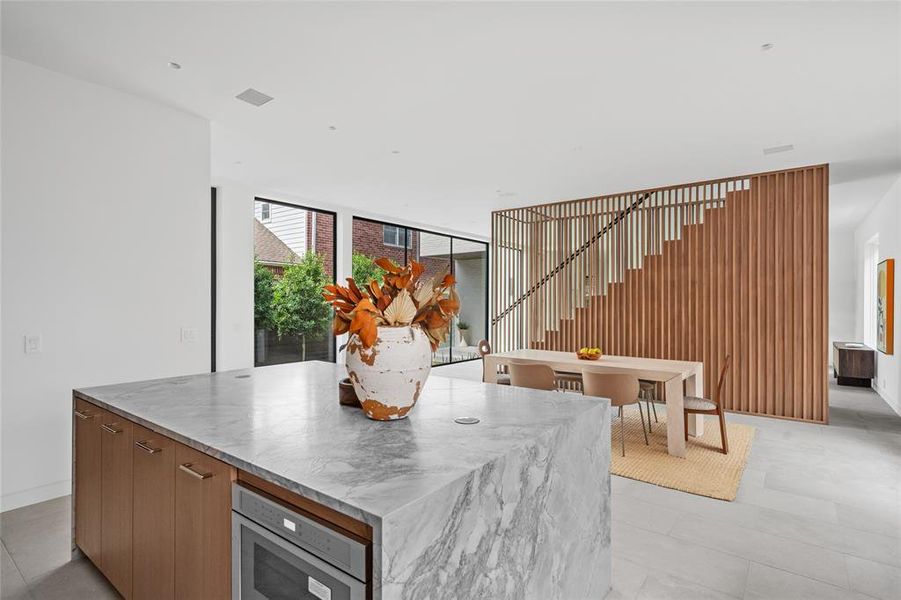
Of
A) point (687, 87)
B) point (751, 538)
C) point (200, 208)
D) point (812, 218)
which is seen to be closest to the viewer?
point (751, 538)

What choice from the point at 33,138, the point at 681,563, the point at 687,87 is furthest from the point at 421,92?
the point at 681,563

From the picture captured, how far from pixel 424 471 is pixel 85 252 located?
3.17 meters

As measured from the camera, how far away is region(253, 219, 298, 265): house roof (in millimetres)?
6098

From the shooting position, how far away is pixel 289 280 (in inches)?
253

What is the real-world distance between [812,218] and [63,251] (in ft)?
21.5

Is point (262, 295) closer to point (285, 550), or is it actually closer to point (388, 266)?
point (388, 266)

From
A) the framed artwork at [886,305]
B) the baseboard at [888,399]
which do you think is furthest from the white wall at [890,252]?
the framed artwork at [886,305]

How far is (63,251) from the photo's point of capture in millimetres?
3061

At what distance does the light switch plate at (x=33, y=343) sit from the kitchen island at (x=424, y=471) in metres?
1.12

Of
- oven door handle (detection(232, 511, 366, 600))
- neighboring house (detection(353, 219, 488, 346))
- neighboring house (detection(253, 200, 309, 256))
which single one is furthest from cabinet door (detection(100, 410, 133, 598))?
neighboring house (detection(353, 219, 488, 346))

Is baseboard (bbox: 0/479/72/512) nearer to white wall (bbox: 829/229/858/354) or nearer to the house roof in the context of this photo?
the house roof

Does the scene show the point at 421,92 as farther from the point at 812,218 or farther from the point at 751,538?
the point at 812,218

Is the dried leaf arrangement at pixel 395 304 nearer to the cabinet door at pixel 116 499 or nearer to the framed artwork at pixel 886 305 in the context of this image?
the cabinet door at pixel 116 499

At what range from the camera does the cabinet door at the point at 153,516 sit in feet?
5.13
